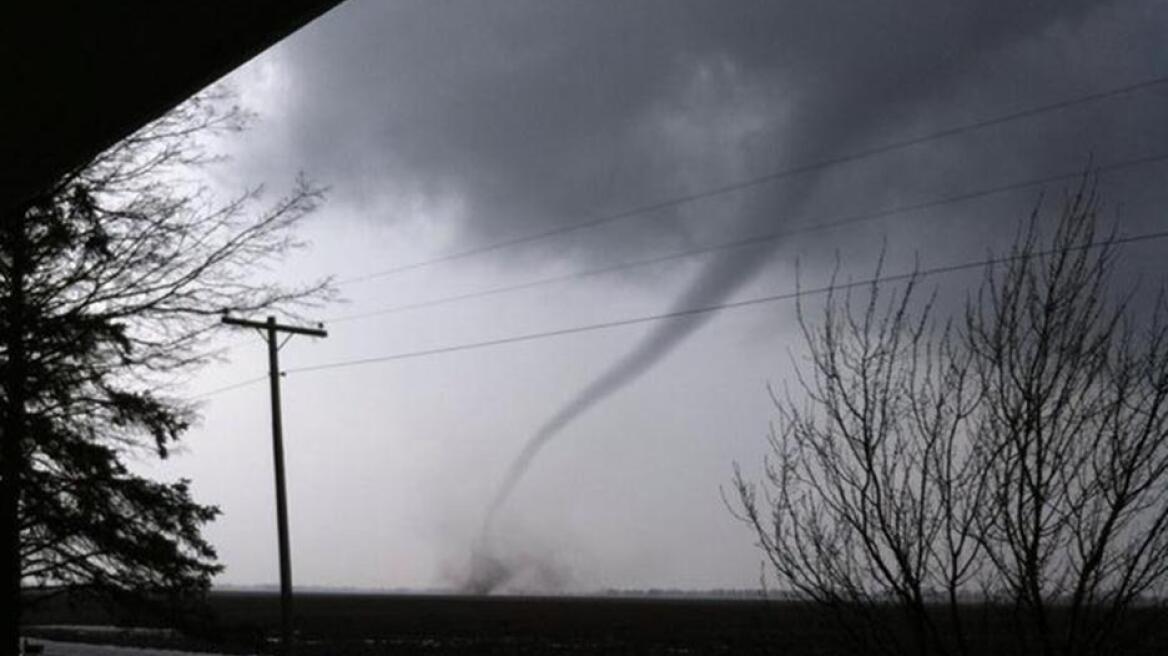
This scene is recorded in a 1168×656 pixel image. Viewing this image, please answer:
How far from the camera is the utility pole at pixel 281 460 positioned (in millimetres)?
22344

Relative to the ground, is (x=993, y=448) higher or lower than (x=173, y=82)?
lower

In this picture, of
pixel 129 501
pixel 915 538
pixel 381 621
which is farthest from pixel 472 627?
pixel 915 538

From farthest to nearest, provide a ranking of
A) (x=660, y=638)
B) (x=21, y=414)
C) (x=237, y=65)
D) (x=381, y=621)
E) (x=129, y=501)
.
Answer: (x=381, y=621)
(x=660, y=638)
(x=129, y=501)
(x=21, y=414)
(x=237, y=65)

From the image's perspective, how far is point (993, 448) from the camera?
4.99m

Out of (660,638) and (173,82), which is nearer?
(173,82)

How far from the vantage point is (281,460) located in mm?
23297

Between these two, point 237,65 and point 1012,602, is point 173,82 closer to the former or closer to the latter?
point 237,65

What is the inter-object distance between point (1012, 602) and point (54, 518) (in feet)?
47.9

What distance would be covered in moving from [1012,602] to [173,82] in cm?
417

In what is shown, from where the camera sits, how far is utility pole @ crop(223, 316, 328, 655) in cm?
2234

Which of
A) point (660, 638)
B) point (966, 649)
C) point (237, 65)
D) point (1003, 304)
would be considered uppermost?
point (237, 65)

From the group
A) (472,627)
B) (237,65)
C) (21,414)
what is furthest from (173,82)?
(472,627)

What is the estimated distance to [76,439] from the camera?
16.2 m

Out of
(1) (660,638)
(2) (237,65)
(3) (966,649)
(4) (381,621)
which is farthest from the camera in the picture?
(4) (381,621)
